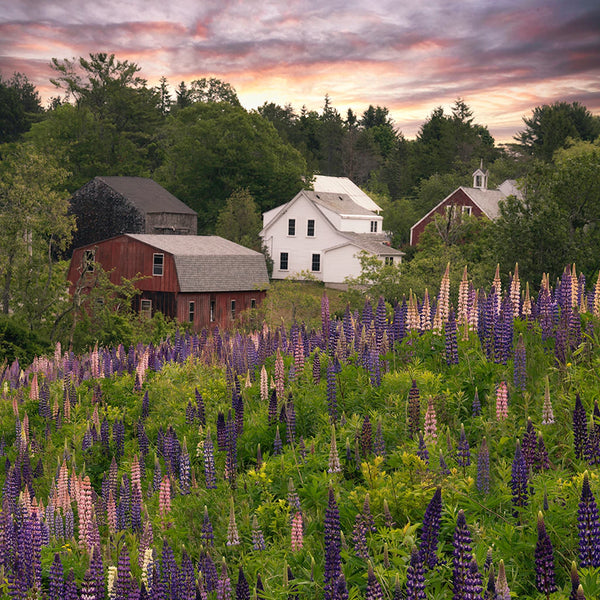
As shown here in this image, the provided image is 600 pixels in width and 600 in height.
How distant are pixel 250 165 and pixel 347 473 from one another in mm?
72162

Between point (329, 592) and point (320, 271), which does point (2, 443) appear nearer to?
point (329, 592)

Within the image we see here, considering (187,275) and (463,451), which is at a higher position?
(187,275)

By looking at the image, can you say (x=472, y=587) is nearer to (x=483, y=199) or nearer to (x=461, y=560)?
(x=461, y=560)

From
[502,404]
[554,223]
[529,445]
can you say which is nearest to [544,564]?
[529,445]

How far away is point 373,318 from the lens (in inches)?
432

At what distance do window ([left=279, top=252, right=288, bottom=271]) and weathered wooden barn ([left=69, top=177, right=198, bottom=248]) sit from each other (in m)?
8.62

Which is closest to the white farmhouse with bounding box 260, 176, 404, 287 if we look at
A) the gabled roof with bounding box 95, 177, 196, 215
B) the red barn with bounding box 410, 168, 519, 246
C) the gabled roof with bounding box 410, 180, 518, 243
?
the red barn with bounding box 410, 168, 519, 246

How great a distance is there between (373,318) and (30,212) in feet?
101

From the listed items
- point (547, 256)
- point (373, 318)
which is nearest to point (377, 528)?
point (373, 318)

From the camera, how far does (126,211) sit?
69188 millimetres

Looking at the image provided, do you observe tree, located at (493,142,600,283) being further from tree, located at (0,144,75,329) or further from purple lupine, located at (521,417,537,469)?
purple lupine, located at (521,417,537,469)

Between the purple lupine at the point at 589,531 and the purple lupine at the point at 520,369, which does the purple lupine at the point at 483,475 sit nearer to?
the purple lupine at the point at 589,531

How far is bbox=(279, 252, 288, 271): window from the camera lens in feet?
237

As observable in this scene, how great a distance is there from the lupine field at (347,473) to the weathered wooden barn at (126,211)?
194ft
